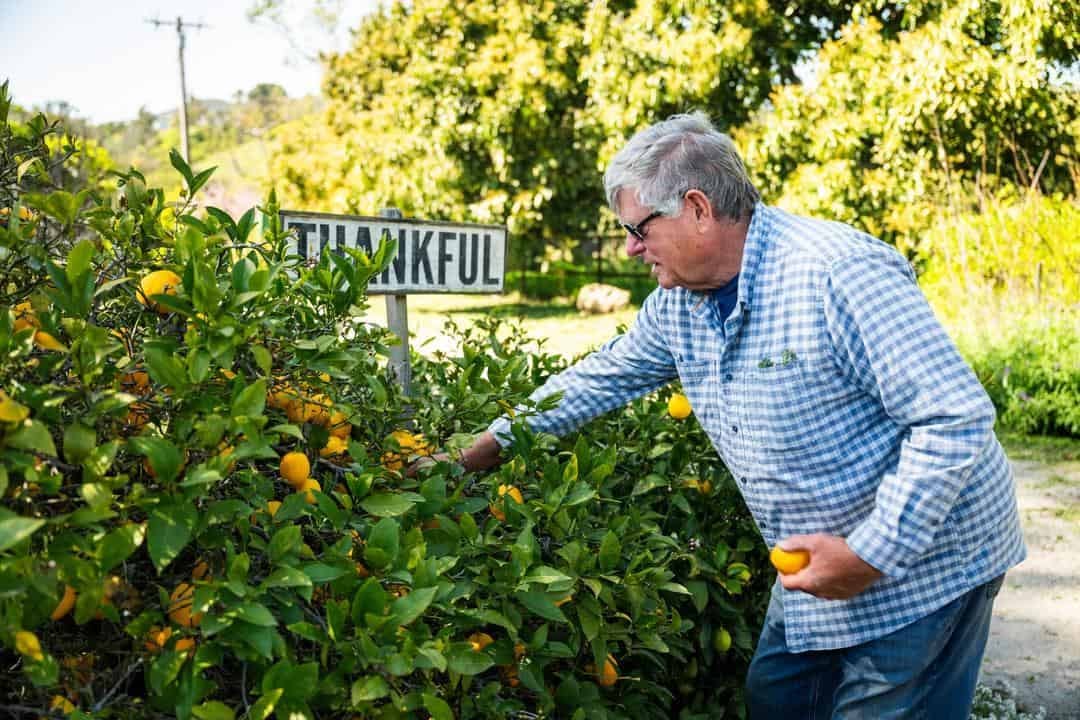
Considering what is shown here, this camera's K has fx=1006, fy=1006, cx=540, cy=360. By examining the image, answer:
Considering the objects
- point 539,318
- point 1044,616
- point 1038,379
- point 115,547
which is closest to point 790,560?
point 115,547

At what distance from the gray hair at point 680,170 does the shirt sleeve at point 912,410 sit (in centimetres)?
34

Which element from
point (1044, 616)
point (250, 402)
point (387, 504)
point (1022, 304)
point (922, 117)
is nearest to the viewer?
point (250, 402)

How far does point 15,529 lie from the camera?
1.08m

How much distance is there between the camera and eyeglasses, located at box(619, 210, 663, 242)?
2125 mm

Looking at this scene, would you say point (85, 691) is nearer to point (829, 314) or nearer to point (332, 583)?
point (332, 583)

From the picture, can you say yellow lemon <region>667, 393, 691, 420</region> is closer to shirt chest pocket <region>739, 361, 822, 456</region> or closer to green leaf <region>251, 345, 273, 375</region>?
shirt chest pocket <region>739, 361, 822, 456</region>

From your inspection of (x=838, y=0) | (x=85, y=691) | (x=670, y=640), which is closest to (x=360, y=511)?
(x=85, y=691)

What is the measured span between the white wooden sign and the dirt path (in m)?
2.35

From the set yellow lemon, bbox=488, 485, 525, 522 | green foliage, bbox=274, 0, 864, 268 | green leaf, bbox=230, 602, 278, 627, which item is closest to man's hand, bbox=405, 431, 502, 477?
yellow lemon, bbox=488, 485, 525, 522

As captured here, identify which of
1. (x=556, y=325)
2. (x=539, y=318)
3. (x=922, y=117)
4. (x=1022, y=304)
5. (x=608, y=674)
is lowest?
(x=539, y=318)

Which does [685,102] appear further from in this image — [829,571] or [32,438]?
[32,438]

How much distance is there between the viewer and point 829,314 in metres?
1.95

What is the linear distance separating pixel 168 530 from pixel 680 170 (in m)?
1.27

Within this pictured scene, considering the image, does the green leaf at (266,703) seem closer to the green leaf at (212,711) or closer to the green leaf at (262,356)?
the green leaf at (212,711)
